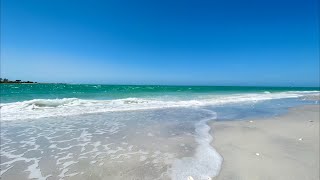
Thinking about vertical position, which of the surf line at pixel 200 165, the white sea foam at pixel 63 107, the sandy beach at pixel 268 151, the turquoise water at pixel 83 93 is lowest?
the turquoise water at pixel 83 93

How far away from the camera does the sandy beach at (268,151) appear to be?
4.00 meters

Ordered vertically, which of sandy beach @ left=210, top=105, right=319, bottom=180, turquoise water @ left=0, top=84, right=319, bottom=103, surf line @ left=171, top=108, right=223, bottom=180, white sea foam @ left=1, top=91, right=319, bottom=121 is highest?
sandy beach @ left=210, top=105, right=319, bottom=180

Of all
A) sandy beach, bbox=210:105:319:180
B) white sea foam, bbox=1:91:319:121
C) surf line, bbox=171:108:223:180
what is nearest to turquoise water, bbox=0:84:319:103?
white sea foam, bbox=1:91:319:121

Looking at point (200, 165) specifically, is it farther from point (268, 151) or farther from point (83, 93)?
point (83, 93)

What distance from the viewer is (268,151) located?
5.30 m

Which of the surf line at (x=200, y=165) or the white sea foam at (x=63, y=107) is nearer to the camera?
the surf line at (x=200, y=165)

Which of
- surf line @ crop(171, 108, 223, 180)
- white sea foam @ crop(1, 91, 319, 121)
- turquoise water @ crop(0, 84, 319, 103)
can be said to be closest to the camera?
surf line @ crop(171, 108, 223, 180)

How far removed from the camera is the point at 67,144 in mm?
6219

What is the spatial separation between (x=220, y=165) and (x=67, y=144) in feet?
13.9

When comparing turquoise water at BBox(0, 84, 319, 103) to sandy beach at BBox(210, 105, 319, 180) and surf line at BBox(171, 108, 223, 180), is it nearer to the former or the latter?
sandy beach at BBox(210, 105, 319, 180)

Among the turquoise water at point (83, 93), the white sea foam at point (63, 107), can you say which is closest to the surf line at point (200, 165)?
the white sea foam at point (63, 107)

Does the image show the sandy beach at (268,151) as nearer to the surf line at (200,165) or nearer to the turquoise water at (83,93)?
the surf line at (200,165)

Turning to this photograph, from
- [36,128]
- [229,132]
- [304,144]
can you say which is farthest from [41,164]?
[304,144]

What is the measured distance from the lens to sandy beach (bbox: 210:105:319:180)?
400 centimetres
